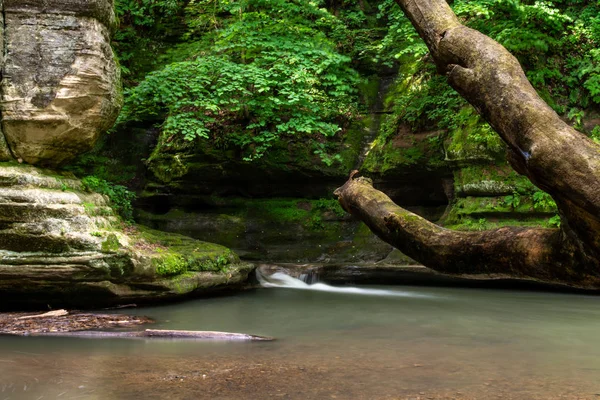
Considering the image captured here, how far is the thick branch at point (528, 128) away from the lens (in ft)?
5.11

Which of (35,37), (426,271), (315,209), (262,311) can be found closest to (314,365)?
(262,311)

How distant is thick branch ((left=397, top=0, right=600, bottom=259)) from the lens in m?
1.56

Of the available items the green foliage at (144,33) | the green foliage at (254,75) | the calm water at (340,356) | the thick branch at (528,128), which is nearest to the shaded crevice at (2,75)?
the green foliage at (254,75)

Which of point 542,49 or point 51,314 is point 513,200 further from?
point 51,314

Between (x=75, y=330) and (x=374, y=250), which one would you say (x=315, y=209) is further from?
(x=75, y=330)

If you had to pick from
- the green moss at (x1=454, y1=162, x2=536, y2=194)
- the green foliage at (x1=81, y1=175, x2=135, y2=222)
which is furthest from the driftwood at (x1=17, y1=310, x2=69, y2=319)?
the green moss at (x1=454, y1=162, x2=536, y2=194)

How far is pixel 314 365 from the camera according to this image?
5.88 meters

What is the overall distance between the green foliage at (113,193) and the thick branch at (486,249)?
8.49 m

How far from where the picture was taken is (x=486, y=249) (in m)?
1.85

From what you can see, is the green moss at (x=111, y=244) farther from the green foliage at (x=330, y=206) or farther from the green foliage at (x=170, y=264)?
the green foliage at (x=330, y=206)

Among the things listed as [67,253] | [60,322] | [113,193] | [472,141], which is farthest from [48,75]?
[472,141]

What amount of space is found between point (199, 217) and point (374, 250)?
5.03m

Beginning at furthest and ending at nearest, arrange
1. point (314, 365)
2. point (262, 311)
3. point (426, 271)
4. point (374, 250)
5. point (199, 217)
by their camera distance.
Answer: point (199, 217)
point (374, 250)
point (426, 271)
point (262, 311)
point (314, 365)

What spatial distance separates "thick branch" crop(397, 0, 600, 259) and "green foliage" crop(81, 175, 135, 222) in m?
8.76
